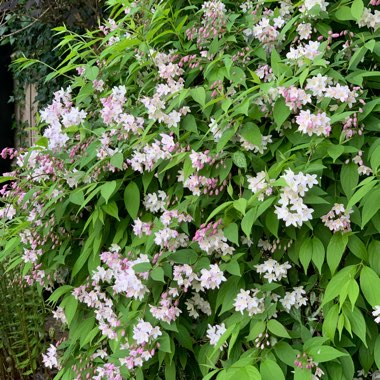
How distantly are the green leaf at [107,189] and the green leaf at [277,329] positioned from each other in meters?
0.63

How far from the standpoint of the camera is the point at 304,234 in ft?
5.19

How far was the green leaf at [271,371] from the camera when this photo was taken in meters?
1.41

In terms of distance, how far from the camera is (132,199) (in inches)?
72.7

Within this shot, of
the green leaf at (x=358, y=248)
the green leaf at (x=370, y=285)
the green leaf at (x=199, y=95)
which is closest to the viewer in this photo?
the green leaf at (x=370, y=285)

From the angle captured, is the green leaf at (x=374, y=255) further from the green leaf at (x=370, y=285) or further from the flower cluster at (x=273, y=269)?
the flower cluster at (x=273, y=269)

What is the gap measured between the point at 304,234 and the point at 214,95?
534mm

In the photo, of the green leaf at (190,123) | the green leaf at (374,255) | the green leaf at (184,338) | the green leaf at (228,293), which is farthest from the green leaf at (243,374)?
the green leaf at (190,123)

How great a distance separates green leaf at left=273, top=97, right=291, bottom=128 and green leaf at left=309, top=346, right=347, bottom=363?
25.1 inches

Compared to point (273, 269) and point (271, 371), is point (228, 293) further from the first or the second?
point (271, 371)

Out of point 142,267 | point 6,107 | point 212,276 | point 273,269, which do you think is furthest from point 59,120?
point 6,107

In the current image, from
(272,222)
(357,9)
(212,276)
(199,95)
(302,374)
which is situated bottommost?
(302,374)

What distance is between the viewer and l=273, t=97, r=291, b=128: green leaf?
1590mm

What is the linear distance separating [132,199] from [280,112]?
59 cm

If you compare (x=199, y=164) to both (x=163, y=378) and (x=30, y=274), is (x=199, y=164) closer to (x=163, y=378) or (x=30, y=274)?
(x=163, y=378)
